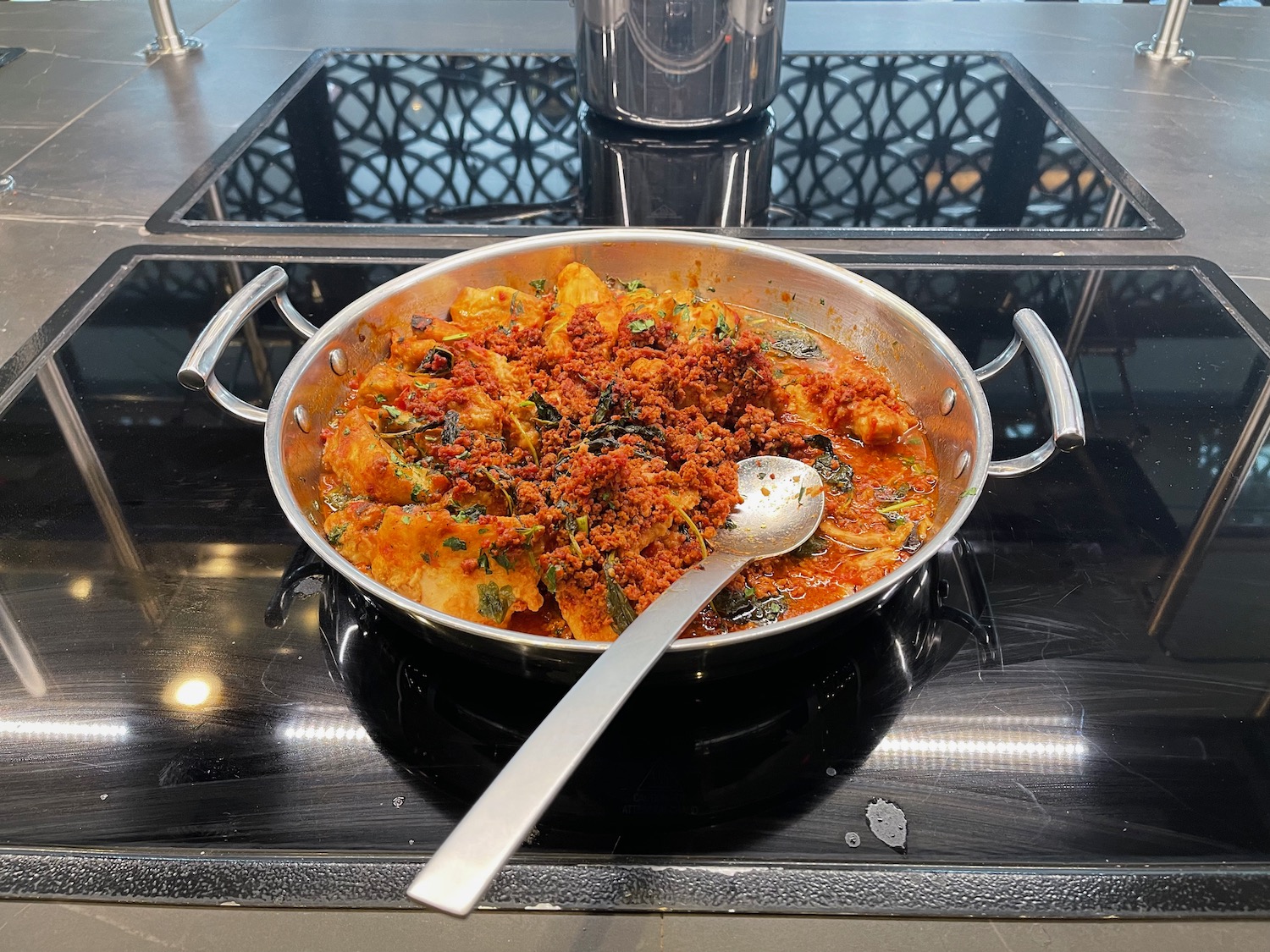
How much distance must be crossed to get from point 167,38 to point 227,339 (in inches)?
79.5

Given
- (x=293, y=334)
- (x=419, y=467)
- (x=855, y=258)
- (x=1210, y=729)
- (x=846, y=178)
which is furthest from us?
(x=846, y=178)

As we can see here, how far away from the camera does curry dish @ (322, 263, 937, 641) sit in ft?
3.23

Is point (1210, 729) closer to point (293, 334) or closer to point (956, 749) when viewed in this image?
point (956, 749)

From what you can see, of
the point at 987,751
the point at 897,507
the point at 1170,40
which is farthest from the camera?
the point at 1170,40

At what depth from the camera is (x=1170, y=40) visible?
2.56m

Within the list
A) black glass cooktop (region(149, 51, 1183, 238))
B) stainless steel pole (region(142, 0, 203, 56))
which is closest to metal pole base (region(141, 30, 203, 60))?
stainless steel pole (region(142, 0, 203, 56))

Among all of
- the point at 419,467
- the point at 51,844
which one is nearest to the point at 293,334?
the point at 419,467

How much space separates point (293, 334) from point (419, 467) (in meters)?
0.59

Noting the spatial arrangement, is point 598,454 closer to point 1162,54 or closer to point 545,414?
point 545,414

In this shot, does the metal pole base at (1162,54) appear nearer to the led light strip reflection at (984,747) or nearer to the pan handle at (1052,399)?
the pan handle at (1052,399)

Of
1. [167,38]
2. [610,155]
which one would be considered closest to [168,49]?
[167,38]

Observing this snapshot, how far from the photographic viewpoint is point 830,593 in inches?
42.2

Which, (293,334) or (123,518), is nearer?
(123,518)

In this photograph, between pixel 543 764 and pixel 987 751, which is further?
pixel 987 751
